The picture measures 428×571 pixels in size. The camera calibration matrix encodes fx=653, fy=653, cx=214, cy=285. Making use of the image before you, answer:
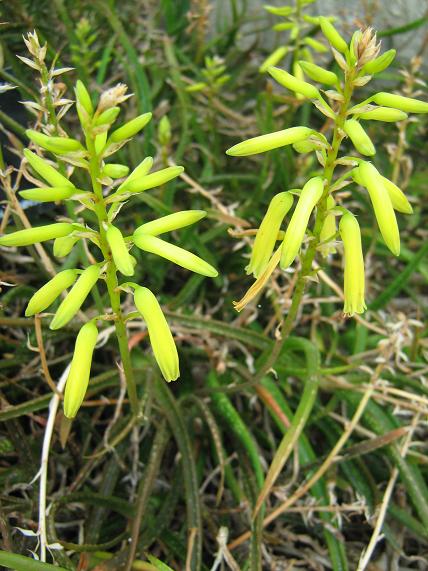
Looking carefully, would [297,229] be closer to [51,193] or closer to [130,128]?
[130,128]

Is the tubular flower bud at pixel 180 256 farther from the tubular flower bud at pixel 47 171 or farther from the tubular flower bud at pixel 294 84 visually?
the tubular flower bud at pixel 294 84

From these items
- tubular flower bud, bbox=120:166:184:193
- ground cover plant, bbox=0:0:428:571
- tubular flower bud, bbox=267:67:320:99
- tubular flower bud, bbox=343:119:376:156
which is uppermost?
tubular flower bud, bbox=267:67:320:99

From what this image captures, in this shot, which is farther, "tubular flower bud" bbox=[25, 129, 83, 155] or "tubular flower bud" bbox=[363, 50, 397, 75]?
"tubular flower bud" bbox=[363, 50, 397, 75]

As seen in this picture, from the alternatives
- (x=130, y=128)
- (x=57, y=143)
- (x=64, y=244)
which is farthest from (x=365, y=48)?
(x=64, y=244)

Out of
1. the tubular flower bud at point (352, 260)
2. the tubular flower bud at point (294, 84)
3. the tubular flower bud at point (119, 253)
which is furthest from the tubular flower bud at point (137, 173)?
the tubular flower bud at point (352, 260)

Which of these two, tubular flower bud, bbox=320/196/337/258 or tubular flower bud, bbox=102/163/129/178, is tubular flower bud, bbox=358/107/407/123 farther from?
tubular flower bud, bbox=102/163/129/178

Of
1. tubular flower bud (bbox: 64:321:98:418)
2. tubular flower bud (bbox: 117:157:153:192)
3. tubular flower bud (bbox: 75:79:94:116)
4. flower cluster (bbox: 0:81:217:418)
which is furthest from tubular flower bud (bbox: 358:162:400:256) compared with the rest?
tubular flower bud (bbox: 64:321:98:418)
